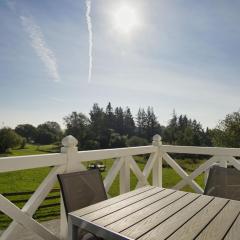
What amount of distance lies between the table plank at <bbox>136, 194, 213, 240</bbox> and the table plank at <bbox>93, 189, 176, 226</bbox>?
239mm

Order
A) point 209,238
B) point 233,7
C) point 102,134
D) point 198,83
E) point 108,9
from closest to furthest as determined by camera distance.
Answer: point 209,238 → point 108,9 → point 233,7 → point 198,83 → point 102,134

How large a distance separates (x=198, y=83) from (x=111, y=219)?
1168cm

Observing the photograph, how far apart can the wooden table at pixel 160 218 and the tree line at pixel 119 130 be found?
2234 centimetres

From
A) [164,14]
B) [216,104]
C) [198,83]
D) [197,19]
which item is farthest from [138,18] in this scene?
[216,104]

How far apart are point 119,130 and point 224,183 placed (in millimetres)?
53880

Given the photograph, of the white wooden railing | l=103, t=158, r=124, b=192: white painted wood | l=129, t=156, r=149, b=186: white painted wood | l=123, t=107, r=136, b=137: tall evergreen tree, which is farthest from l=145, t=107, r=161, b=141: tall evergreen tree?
l=103, t=158, r=124, b=192: white painted wood

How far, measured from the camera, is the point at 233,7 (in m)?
6.40

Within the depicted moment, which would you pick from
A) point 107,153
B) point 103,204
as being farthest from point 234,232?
point 107,153

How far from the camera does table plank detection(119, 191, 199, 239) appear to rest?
154 cm

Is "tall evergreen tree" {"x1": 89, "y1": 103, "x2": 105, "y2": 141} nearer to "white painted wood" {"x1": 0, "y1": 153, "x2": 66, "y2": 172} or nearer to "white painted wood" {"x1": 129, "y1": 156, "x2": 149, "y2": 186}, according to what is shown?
"white painted wood" {"x1": 129, "y1": 156, "x2": 149, "y2": 186}

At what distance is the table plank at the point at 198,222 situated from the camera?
59.6 inches

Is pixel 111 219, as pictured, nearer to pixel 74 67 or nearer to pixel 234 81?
pixel 74 67

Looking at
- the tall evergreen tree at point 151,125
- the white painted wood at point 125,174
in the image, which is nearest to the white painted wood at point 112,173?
the white painted wood at point 125,174

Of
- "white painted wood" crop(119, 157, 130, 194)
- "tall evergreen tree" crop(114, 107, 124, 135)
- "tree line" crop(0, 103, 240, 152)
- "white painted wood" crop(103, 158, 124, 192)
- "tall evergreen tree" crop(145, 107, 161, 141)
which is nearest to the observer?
"white painted wood" crop(103, 158, 124, 192)
